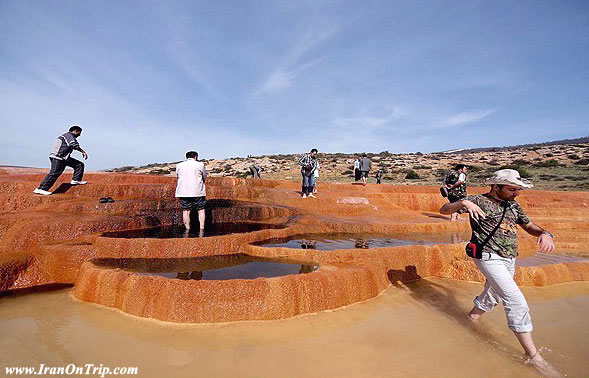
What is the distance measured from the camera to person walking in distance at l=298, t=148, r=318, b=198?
9586 millimetres

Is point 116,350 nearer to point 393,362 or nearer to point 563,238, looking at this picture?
point 393,362

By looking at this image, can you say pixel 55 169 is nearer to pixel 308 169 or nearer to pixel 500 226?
pixel 308 169

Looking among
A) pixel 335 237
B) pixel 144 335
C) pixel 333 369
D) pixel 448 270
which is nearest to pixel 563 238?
pixel 448 270

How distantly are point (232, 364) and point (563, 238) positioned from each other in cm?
902

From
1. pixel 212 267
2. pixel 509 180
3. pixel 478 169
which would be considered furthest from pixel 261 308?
pixel 478 169

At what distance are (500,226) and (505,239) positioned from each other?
12cm

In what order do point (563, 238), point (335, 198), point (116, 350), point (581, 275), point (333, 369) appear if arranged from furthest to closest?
point (335, 198), point (563, 238), point (581, 275), point (116, 350), point (333, 369)

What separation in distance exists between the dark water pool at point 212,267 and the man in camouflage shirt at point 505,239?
2.26 metres

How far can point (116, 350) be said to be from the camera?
2645 mm

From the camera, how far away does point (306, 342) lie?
2.85 metres

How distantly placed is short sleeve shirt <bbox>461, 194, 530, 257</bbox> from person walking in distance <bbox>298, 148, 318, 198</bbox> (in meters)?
6.90

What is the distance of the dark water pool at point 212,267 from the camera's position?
13.4 ft

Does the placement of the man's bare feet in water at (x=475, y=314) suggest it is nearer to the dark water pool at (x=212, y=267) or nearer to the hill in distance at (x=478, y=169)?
the dark water pool at (x=212, y=267)

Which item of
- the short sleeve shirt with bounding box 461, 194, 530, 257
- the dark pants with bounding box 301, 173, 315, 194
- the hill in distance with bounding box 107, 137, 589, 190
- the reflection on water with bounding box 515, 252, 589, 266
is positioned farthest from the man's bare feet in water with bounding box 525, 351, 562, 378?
the hill in distance with bounding box 107, 137, 589, 190
